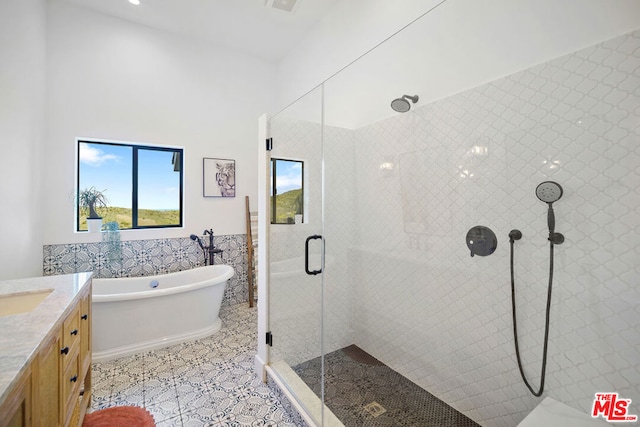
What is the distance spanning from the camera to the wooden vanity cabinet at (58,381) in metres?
0.88

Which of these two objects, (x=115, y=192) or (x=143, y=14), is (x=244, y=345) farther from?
(x=143, y=14)

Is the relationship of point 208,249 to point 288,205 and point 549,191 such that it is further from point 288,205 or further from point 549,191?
point 549,191

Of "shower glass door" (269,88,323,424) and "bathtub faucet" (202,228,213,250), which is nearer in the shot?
"shower glass door" (269,88,323,424)

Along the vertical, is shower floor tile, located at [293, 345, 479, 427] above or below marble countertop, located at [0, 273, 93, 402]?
below

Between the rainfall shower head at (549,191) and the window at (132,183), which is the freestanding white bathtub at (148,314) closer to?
the window at (132,183)

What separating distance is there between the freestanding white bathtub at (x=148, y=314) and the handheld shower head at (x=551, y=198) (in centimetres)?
281

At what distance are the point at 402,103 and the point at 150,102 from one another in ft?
9.72

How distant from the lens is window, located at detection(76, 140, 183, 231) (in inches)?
126

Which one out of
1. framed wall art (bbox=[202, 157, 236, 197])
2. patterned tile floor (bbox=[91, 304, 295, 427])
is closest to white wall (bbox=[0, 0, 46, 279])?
patterned tile floor (bbox=[91, 304, 295, 427])

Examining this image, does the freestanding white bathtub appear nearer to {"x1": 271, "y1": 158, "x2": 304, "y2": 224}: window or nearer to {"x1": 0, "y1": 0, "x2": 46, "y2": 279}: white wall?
{"x1": 0, "y1": 0, "x2": 46, "y2": 279}: white wall

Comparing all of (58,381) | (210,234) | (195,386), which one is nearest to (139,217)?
(210,234)

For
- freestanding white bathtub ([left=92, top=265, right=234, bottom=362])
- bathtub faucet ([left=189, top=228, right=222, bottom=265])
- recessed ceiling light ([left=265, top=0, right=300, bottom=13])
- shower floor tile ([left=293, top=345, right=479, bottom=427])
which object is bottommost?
shower floor tile ([left=293, top=345, right=479, bottom=427])

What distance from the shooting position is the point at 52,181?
9.43 feet

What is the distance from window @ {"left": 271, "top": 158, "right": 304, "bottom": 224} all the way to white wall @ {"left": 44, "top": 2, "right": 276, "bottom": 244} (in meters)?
1.74
